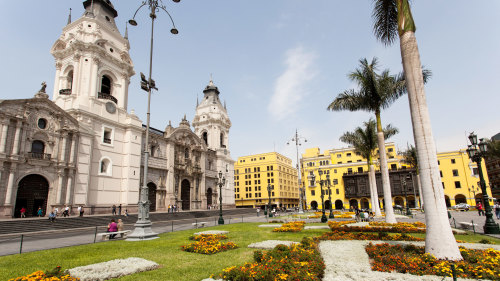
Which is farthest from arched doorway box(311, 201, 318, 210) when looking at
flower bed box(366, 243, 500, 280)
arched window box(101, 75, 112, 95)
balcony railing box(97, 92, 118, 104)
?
flower bed box(366, 243, 500, 280)

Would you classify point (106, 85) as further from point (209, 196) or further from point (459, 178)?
point (459, 178)

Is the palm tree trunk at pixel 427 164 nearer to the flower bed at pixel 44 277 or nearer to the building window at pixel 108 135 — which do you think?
the flower bed at pixel 44 277

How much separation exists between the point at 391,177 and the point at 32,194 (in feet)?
209

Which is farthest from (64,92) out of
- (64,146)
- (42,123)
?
(64,146)

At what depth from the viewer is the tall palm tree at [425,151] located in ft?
24.0

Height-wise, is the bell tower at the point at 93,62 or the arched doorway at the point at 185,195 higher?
the bell tower at the point at 93,62

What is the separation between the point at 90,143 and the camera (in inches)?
1214

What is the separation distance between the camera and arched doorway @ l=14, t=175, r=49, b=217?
25344mm

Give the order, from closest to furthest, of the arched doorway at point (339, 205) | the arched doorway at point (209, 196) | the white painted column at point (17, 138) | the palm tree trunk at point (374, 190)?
the white painted column at point (17, 138)
the palm tree trunk at point (374, 190)
the arched doorway at point (209, 196)
the arched doorway at point (339, 205)

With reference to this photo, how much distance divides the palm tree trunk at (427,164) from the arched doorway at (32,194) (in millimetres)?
32303

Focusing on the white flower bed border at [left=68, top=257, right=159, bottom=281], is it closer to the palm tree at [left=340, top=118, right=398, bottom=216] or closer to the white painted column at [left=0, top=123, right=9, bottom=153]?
the palm tree at [left=340, top=118, right=398, bottom=216]

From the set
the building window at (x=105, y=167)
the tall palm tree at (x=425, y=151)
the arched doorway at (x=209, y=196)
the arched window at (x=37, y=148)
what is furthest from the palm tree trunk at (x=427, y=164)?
the arched doorway at (x=209, y=196)

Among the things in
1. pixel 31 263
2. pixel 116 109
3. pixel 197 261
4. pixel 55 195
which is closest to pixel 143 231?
pixel 31 263

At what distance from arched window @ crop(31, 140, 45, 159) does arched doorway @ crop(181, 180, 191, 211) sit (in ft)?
71.0
